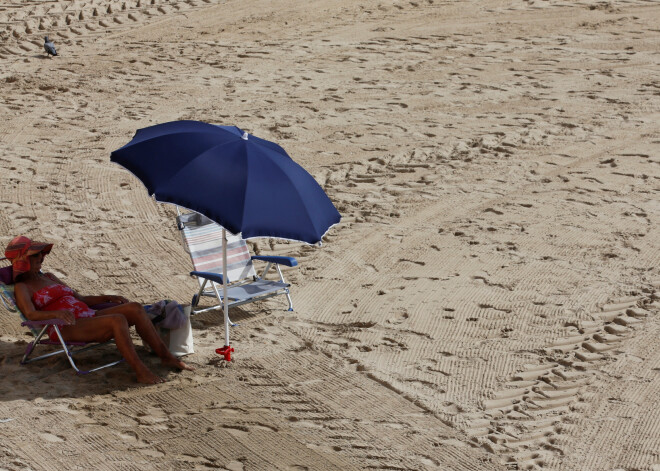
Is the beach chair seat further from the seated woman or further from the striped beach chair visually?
the striped beach chair

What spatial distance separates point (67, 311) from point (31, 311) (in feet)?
0.76

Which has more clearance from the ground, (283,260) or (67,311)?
(67,311)

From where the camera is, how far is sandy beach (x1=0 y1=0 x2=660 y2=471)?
6.14 m

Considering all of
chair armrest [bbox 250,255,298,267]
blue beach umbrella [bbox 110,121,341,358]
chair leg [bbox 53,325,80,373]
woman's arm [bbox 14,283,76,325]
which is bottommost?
chair leg [bbox 53,325,80,373]

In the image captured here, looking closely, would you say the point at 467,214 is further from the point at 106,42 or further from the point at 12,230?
the point at 106,42

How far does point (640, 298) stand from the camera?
26.9 feet

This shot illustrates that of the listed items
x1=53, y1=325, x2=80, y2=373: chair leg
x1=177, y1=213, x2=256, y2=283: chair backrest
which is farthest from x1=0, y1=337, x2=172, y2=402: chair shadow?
x1=177, y1=213, x2=256, y2=283: chair backrest

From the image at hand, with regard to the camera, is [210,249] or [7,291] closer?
[7,291]

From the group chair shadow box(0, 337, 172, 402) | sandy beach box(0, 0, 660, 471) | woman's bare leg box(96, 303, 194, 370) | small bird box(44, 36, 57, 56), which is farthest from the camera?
small bird box(44, 36, 57, 56)

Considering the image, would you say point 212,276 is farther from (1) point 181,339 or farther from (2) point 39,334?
(2) point 39,334

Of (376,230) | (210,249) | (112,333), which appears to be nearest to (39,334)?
(112,333)

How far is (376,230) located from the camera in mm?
9531

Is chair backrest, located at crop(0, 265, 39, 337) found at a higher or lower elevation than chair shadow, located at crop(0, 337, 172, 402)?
higher

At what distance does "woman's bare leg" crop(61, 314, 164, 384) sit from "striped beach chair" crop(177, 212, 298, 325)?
107cm
